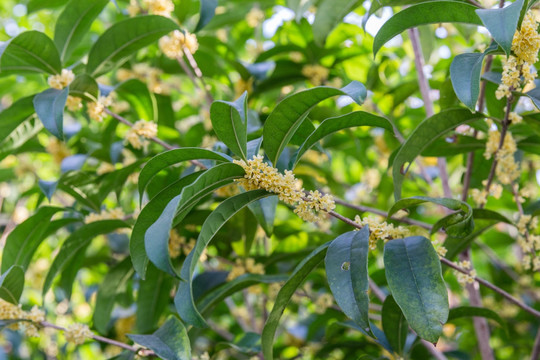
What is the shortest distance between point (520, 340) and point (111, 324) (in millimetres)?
1628

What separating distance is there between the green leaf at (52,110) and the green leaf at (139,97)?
0.42 m

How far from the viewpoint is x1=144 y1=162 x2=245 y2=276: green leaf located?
760 millimetres

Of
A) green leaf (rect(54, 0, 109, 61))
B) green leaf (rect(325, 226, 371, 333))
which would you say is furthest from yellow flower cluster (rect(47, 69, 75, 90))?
green leaf (rect(325, 226, 371, 333))

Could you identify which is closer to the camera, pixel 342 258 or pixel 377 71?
pixel 342 258

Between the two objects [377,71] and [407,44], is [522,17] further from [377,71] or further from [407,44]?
[407,44]

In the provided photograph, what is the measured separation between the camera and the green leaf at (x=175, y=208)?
0.76m

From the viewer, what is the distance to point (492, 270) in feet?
7.59

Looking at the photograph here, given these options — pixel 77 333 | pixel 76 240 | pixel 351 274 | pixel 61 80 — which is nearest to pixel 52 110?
pixel 61 80

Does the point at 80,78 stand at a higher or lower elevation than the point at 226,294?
higher

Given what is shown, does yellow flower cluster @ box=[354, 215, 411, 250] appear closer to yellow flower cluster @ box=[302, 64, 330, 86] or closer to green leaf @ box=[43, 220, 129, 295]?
green leaf @ box=[43, 220, 129, 295]

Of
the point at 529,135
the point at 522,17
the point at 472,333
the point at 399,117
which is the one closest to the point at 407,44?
the point at 399,117

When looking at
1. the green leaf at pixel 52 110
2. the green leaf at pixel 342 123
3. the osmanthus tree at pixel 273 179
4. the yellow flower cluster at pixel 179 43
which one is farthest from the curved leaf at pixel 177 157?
the yellow flower cluster at pixel 179 43

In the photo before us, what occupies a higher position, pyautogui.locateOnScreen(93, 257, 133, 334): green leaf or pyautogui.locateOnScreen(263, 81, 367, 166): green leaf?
pyautogui.locateOnScreen(263, 81, 367, 166): green leaf

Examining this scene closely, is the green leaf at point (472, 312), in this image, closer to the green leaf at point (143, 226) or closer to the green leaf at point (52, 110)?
the green leaf at point (143, 226)
